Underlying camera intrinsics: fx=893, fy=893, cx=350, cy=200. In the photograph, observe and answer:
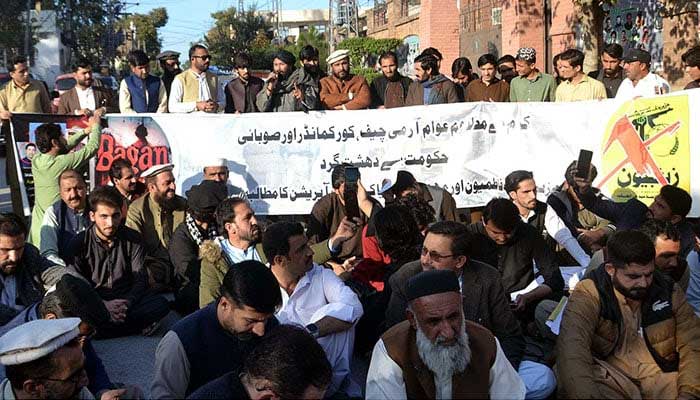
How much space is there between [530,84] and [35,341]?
25.2 feet

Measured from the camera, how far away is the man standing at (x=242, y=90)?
10.8 meters

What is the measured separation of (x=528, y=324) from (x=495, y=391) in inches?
97.4

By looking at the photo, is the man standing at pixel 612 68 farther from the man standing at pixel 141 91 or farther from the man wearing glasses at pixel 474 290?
the man wearing glasses at pixel 474 290

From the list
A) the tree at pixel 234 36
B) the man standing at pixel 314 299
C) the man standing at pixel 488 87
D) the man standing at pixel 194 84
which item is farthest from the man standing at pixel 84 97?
the tree at pixel 234 36

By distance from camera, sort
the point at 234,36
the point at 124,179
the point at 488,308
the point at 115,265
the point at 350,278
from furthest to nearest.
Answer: the point at 234,36
the point at 124,179
the point at 115,265
the point at 350,278
the point at 488,308

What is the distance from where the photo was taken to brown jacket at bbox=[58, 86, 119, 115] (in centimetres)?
1073

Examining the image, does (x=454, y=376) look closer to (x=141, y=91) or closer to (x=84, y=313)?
(x=84, y=313)

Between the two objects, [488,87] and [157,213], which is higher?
[488,87]

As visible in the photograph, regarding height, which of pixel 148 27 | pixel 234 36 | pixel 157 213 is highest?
pixel 148 27

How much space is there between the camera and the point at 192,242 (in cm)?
740

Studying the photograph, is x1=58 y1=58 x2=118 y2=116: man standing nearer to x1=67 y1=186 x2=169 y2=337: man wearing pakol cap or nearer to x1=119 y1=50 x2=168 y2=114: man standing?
x1=119 y1=50 x2=168 y2=114: man standing

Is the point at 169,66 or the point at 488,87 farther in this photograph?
the point at 169,66

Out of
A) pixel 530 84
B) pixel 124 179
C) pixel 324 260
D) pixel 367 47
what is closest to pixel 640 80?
pixel 530 84

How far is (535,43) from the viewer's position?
18.2 m
